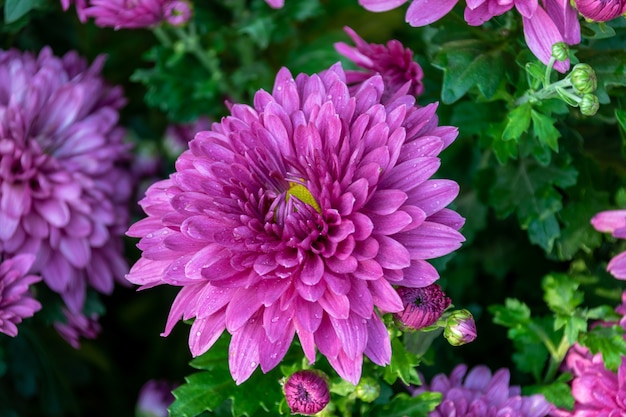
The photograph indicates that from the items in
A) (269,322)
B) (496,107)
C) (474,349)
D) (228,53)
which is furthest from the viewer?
(228,53)

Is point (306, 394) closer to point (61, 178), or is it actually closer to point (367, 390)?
point (367, 390)

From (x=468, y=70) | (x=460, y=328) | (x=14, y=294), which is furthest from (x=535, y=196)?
(x=14, y=294)

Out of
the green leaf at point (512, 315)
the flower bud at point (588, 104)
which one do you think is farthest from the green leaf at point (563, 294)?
the flower bud at point (588, 104)

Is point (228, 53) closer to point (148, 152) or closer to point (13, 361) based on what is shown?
point (148, 152)

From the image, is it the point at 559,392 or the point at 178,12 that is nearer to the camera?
the point at 559,392

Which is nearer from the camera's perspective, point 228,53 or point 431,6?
point 431,6

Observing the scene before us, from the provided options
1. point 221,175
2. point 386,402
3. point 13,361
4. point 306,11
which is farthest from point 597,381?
point 13,361

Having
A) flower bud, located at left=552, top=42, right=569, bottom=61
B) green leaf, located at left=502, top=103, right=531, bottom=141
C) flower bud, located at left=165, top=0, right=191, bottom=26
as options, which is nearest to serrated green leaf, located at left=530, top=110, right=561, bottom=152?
green leaf, located at left=502, top=103, right=531, bottom=141
